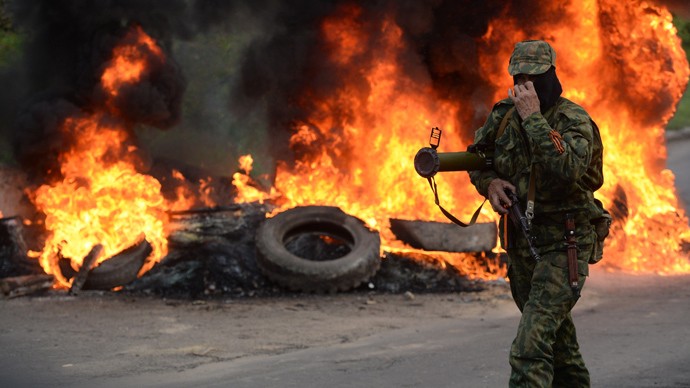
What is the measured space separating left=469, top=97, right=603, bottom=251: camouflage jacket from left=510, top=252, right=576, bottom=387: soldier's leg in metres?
0.14

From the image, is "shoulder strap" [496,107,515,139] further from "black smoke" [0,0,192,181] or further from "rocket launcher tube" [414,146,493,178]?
"black smoke" [0,0,192,181]

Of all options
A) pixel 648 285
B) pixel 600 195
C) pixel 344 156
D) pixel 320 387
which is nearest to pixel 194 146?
pixel 344 156

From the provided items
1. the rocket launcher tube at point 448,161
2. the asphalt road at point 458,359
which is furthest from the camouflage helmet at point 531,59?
the asphalt road at point 458,359

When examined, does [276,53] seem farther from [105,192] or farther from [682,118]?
[682,118]

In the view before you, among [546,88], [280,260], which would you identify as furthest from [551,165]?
[280,260]

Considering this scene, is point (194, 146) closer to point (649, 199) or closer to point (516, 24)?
point (516, 24)

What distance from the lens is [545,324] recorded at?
4449 mm

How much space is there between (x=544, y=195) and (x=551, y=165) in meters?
0.28

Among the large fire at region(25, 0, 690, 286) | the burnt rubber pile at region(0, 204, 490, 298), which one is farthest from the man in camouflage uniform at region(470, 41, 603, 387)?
the large fire at region(25, 0, 690, 286)

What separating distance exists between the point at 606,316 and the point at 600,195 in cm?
622

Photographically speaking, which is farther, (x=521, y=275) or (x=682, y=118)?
(x=682, y=118)

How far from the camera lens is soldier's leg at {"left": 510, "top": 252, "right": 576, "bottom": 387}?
4383 millimetres

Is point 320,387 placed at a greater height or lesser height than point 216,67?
lesser

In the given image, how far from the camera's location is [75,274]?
12.5 metres
